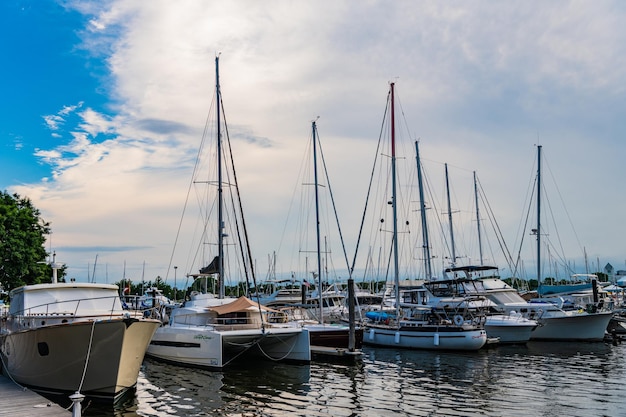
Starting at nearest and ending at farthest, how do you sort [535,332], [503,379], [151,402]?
1. [151,402]
2. [503,379]
3. [535,332]

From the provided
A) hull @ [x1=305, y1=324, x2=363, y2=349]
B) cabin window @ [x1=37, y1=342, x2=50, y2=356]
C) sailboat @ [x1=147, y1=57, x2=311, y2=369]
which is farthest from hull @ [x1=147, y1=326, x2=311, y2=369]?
cabin window @ [x1=37, y1=342, x2=50, y2=356]

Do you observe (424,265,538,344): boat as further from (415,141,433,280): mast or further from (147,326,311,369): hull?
(147,326,311,369): hull

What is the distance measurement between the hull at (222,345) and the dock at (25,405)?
7561 millimetres

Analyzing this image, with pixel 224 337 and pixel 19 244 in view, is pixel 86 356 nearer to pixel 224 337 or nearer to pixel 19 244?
pixel 224 337

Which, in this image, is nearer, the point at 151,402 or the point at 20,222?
the point at 151,402

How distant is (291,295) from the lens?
46.9 meters

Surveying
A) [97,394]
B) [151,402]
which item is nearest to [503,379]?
[151,402]

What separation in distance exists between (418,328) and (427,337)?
2.63 feet

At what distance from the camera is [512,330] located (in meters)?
29.1

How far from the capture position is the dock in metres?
11.5

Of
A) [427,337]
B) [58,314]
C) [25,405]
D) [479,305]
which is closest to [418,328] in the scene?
[427,337]

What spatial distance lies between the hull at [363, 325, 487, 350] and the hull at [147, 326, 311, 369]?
800cm

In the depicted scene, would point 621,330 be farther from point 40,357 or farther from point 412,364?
point 40,357

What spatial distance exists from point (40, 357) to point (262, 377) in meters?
7.59
